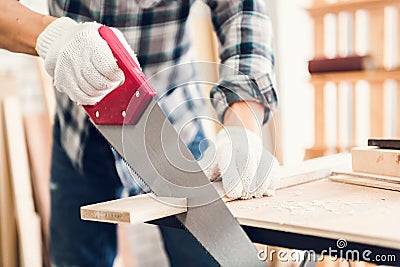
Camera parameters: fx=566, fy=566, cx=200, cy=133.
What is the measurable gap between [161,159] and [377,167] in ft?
1.42

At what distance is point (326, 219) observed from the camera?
2.61 feet

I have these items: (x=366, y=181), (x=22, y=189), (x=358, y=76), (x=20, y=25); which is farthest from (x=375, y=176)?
(x=22, y=189)

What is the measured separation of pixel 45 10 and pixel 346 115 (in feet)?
4.56

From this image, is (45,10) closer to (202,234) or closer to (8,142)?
(8,142)

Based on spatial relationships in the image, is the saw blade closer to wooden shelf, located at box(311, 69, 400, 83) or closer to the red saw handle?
the red saw handle

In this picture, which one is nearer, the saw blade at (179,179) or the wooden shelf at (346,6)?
the saw blade at (179,179)

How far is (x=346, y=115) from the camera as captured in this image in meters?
2.54

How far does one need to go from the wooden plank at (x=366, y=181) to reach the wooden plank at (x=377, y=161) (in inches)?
1.0

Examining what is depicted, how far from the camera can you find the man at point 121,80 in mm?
882

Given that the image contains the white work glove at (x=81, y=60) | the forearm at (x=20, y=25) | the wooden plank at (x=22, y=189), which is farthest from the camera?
the wooden plank at (x=22, y=189)

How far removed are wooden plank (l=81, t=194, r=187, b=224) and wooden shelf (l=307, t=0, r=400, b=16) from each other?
173 centimetres

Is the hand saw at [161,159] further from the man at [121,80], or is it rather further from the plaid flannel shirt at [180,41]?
the plaid flannel shirt at [180,41]

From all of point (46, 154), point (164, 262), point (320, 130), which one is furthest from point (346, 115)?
point (46, 154)

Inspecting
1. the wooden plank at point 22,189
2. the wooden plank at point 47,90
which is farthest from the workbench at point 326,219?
the wooden plank at point 47,90
